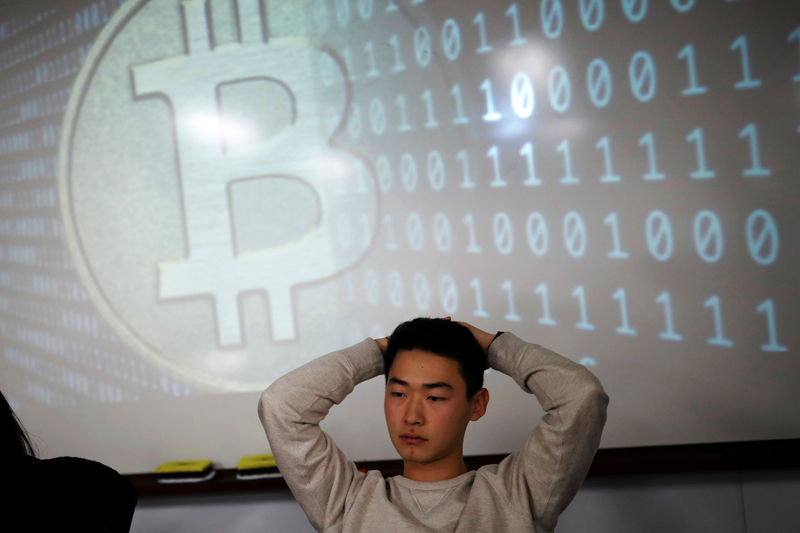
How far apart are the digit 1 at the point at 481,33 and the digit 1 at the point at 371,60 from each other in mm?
270

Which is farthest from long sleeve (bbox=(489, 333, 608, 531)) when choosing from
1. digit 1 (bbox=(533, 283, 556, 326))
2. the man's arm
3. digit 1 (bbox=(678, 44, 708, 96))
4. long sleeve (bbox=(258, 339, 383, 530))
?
digit 1 (bbox=(678, 44, 708, 96))

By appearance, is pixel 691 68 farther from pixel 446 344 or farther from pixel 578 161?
pixel 446 344

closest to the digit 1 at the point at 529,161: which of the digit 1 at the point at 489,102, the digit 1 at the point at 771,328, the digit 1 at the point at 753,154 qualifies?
the digit 1 at the point at 489,102

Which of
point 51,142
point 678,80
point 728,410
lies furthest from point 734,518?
point 51,142

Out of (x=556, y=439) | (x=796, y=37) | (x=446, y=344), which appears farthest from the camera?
(x=796, y=37)

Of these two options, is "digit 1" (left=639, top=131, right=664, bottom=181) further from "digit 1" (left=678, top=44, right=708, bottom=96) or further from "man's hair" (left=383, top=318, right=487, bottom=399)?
"man's hair" (left=383, top=318, right=487, bottom=399)

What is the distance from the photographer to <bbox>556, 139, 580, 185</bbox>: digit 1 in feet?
5.39

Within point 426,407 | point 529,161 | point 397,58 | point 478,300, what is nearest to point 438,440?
point 426,407

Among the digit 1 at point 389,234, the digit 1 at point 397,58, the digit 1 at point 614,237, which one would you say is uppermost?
the digit 1 at point 397,58

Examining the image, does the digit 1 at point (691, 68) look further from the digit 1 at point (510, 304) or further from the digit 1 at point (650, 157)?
the digit 1 at point (510, 304)

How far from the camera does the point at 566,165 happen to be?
5.40ft

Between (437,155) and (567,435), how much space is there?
0.88 m

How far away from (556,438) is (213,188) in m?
1.18

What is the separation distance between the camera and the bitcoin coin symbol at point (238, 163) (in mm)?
1757
